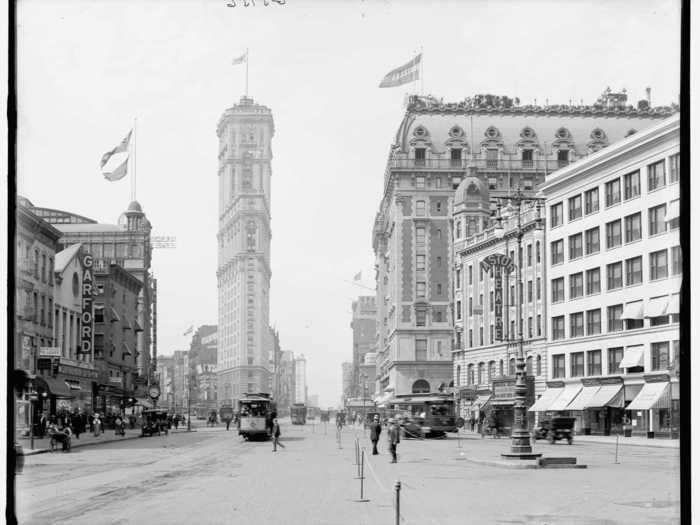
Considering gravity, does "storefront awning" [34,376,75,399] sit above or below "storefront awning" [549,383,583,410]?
above

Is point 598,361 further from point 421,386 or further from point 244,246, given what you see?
point 421,386

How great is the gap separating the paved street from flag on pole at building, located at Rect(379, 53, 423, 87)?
28.5ft

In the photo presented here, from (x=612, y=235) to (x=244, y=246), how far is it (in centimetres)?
3400

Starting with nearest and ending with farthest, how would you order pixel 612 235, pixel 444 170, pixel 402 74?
pixel 402 74
pixel 612 235
pixel 444 170

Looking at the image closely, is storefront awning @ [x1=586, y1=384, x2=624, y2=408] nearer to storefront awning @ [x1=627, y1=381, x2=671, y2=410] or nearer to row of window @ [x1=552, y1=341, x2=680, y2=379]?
row of window @ [x1=552, y1=341, x2=680, y2=379]

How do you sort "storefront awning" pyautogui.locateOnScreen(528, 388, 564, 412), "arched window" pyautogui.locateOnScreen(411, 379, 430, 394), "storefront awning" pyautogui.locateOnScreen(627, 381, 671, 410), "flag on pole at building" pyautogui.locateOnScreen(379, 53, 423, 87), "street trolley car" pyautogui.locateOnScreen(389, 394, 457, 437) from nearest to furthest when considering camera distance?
"flag on pole at building" pyautogui.locateOnScreen(379, 53, 423, 87) < "storefront awning" pyautogui.locateOnScreen(627, 381, 671, 410) < "street trolley car" pyautogui.locateOnScreen(389, 394, 457, 437) < "storefront awning" pyautogui.locateOnScreen(528, 388, 564, 412) < "arched window" pyautogui.locateOnScreen(411, 379, 430, 394)

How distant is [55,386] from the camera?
62094 mm

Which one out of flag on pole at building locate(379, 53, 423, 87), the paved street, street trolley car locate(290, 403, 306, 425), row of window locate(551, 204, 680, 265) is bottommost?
street trolley car locate(290, 403, 306, 425)

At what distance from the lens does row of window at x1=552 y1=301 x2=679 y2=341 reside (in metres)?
66.0

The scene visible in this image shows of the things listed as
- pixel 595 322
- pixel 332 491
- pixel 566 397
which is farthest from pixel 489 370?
pixel 332 491

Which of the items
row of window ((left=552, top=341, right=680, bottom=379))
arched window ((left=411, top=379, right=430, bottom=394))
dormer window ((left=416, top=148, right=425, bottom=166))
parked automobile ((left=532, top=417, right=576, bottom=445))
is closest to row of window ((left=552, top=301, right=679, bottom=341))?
row of window ((left=552, top=341, right=680, bottom=379))

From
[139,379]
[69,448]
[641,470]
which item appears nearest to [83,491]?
[641,470]

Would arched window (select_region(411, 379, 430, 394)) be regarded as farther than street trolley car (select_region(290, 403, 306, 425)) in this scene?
No

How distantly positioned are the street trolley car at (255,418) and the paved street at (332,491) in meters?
24.7
